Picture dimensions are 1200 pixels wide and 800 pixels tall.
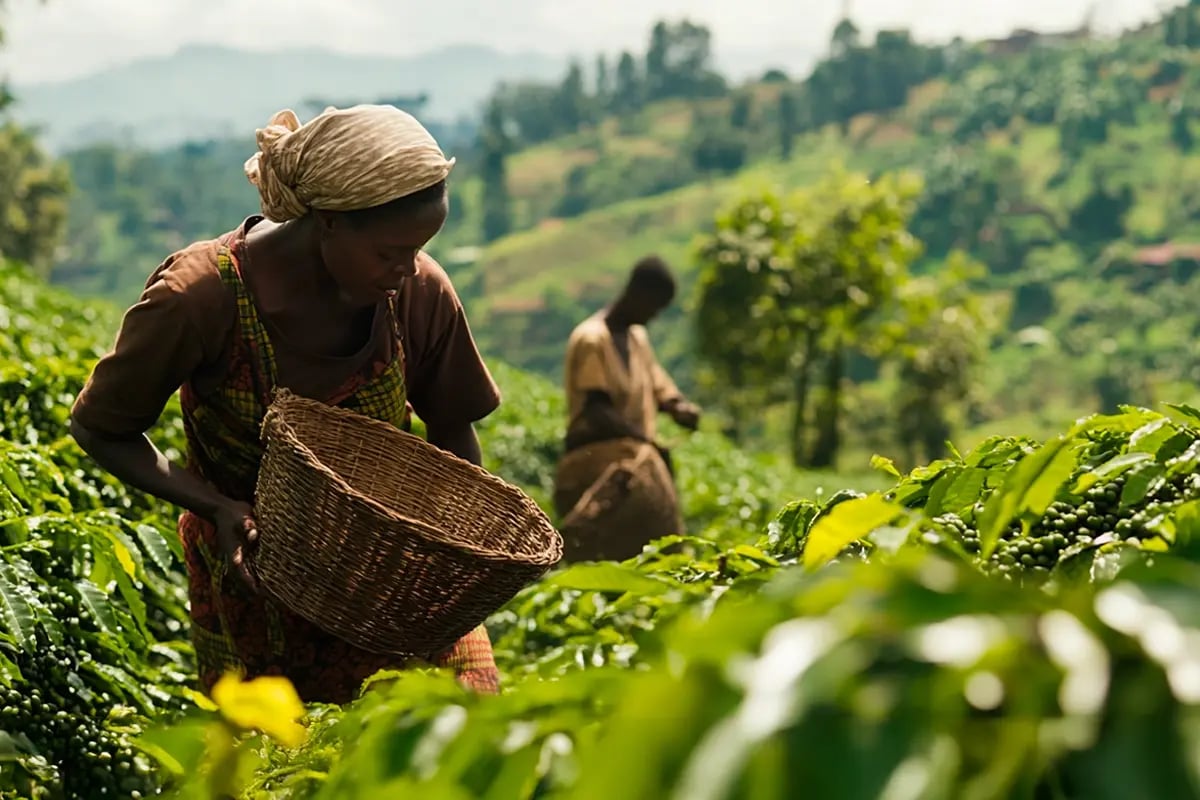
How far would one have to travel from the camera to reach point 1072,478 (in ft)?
6.97

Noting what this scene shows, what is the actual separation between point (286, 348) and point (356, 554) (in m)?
0.53

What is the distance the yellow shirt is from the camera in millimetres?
7070

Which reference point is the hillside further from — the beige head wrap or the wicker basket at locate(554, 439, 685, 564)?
the beige head wrap

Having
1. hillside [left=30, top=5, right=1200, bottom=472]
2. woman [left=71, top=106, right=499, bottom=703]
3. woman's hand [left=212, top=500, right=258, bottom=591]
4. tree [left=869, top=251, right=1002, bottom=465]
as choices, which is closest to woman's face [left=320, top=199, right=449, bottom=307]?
woman [left=71, top=106, right=499, bottom=703]

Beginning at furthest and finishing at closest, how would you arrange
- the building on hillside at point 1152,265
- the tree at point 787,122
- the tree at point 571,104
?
the tree at point 571,104 → the tree at point 787,122 → the building on hillside at point 1152,265

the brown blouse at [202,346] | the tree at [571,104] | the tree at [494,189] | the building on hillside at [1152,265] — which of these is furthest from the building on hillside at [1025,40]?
the brown blouse at [202,346]

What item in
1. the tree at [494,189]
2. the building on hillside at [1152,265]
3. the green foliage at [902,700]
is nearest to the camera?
the green foliage at [902,700]

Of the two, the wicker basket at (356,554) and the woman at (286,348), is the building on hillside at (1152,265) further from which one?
the wicker basket at (356,554)

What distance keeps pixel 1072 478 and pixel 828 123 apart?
12684 cm

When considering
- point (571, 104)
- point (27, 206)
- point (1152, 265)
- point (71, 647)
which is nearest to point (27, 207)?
point (27, 206)

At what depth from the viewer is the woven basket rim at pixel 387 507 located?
8.77 feet

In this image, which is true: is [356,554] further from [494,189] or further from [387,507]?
[494,189]

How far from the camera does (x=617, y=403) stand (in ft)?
23.6

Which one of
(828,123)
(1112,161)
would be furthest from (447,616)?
(828,123)
